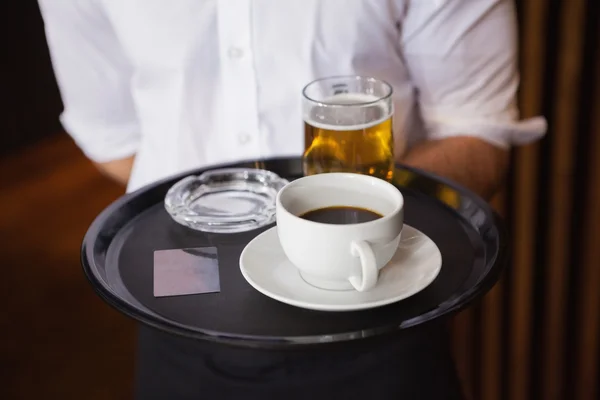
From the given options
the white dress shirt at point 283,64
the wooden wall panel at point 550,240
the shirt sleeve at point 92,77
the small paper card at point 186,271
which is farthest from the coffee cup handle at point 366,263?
the wooden wall panel at point 550,240

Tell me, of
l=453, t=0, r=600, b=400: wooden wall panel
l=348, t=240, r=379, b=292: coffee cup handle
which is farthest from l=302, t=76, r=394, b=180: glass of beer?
l=453, t=0, r=600, b=400: wooden wall panel

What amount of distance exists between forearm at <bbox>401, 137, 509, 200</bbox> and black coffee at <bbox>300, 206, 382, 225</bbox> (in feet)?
0.97

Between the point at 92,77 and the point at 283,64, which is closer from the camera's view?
the point at 283,64

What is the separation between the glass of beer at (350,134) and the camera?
2.58 ft

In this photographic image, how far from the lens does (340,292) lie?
63 centimetres

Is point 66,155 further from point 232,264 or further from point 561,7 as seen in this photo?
point 232,264

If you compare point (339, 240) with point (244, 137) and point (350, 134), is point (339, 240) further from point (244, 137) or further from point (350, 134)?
point (244, 137)

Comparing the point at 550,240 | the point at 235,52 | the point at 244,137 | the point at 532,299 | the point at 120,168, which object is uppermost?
the point at 235,52

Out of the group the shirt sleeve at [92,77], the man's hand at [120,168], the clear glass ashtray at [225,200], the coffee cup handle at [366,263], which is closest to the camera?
the coffee cup handle at [366,263]

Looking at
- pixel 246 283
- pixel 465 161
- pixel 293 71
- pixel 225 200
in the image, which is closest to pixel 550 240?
pixel 465 161

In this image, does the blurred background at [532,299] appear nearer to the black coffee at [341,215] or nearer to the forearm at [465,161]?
the forearm at [465,161]

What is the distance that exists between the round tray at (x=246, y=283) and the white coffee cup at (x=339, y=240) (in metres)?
0.03

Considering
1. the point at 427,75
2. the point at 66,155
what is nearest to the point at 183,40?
the point at 427,75

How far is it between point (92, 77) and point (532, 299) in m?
0.91
